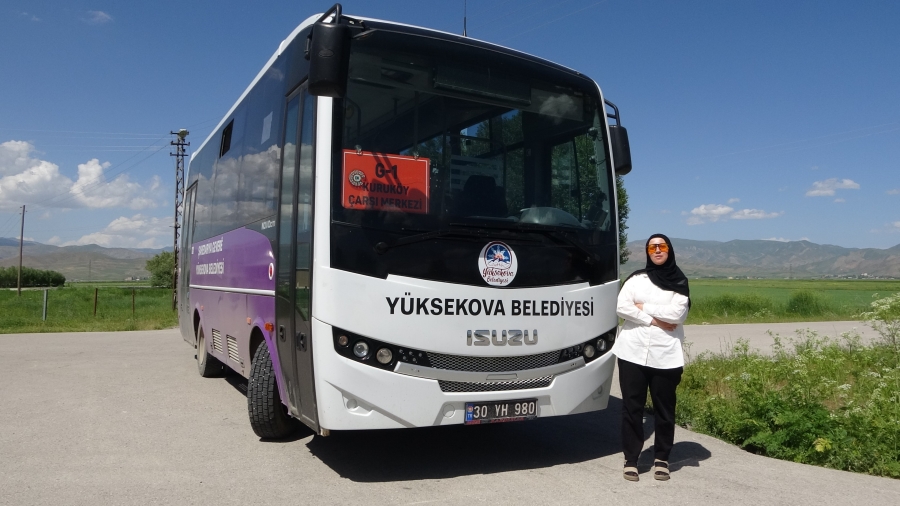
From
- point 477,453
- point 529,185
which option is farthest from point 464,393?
point 529,185

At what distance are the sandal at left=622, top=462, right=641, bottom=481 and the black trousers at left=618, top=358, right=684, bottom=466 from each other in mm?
49

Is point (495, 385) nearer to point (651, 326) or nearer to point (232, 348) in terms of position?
point (651, 326)

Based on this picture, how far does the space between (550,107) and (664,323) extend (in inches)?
82.7

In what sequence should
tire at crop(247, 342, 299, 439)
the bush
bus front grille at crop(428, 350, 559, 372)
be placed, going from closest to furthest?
bus front grille at crop(428, 350, 559, 372), tire at crop(247, 342, 299, 439), the bush

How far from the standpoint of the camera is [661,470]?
5.91 metres

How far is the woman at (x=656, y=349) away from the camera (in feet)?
19.4

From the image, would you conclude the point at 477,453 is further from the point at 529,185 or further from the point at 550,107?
the point at 550,107

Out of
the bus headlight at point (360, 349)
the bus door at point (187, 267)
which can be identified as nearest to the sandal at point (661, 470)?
the bus headlight at point (360, 349)

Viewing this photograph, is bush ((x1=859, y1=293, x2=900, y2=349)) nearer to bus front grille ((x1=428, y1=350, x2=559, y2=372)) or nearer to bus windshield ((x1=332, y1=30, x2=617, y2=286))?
bus windshield ((x1=332, y1=30, x2=617, y2=286))

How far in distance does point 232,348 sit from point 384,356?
3819 mm

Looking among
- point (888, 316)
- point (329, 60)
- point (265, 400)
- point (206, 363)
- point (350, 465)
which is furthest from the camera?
point (206, 363)

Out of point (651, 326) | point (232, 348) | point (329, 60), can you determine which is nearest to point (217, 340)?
point (232, 348)

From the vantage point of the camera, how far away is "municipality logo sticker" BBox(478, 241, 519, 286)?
584cm

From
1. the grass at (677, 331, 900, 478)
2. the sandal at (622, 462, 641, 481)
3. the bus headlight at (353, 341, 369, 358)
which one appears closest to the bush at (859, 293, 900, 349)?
the grass at (677, 331, 900, 478)
